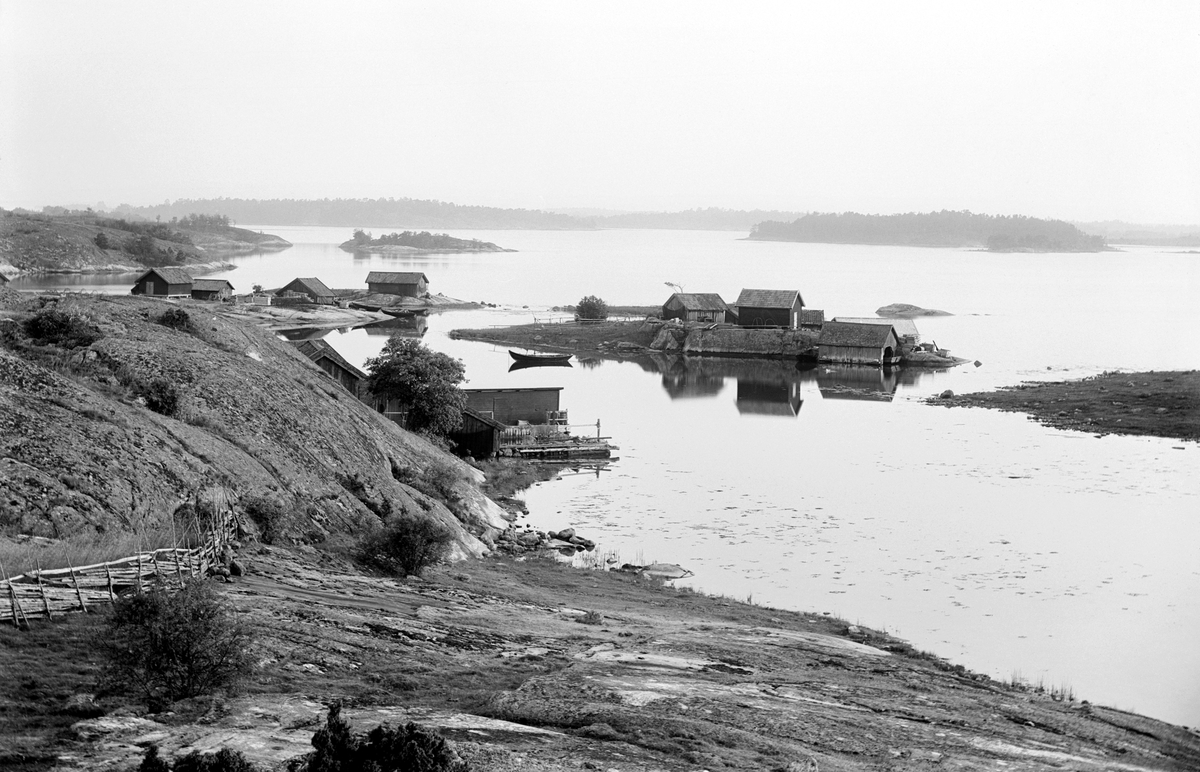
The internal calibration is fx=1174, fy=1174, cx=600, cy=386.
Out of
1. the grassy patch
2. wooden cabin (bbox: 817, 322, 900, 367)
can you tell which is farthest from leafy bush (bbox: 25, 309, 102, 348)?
wooden cabin (bbox: 817, 322, 900, 367)

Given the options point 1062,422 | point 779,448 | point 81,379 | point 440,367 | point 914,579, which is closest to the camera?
point 81,379

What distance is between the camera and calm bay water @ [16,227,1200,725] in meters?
20.2

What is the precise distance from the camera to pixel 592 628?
1570cm

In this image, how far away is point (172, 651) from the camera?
32.9ft

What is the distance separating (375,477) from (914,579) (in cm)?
1070

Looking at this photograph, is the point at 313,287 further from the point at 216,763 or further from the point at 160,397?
the point at 216,763

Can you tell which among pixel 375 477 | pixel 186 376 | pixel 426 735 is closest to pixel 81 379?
pixel 186 376

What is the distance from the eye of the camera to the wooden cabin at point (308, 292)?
79.2 m

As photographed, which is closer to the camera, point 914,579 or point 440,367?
point 914,579

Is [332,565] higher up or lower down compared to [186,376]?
lower down

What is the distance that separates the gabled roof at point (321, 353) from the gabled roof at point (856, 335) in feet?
105

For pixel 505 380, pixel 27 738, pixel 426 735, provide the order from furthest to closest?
pixel 505 380 → pixel 27 738 → pixel 426 735

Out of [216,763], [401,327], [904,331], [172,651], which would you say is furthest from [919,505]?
[401,327]

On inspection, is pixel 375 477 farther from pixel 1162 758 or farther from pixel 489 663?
pixel 1162 758
